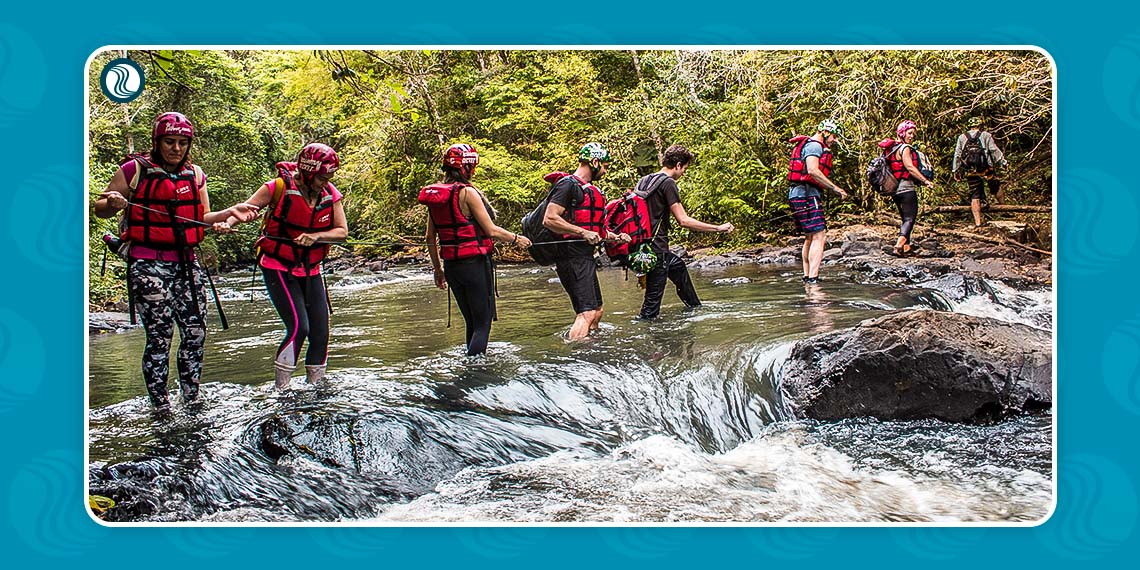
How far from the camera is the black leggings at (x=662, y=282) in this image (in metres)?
6.62

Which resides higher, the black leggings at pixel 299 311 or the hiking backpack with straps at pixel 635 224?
the hiking backpack with straps at pixel 635 224

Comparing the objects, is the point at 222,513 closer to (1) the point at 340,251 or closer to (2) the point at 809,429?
(2) the point at 809,429

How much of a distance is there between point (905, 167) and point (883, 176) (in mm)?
492

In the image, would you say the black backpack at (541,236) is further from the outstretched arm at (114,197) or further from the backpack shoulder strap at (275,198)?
the outstretched arm at (114,197)

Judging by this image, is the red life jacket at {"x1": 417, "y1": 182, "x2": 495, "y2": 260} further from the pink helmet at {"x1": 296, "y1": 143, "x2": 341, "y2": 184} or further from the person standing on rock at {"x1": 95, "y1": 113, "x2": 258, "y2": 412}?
the person standing on rock at {"x1": 95, "y1": 113, "x2": 258, "y2": 412}

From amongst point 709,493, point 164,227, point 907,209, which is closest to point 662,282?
point 907,209

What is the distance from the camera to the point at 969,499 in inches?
151

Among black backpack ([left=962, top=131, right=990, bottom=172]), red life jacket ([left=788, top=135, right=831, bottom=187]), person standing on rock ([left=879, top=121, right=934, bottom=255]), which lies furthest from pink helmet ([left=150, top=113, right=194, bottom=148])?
person standing on rock ([left=879, top=121, right=934, bottom=255])

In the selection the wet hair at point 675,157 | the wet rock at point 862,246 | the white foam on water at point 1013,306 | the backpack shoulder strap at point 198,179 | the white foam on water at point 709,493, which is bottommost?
the white foam on water at point 709,493

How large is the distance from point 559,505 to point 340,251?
28.2 feet

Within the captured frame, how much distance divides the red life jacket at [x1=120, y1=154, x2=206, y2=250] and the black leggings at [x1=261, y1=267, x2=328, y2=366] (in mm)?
433

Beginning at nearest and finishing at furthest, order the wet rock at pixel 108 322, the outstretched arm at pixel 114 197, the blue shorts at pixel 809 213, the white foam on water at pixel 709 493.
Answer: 1. the white foam on water at pixel 709 493
2. the outstretched arm at pixel 114 197
3. the wet rock at pixel 108 322
4. the blue shorts at pixel 809 213

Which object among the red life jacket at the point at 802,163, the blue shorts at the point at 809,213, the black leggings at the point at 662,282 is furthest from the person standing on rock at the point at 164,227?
the blue shorts at the point at 809,213

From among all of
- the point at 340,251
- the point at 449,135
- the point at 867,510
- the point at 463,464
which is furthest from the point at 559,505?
the point at 340,251
